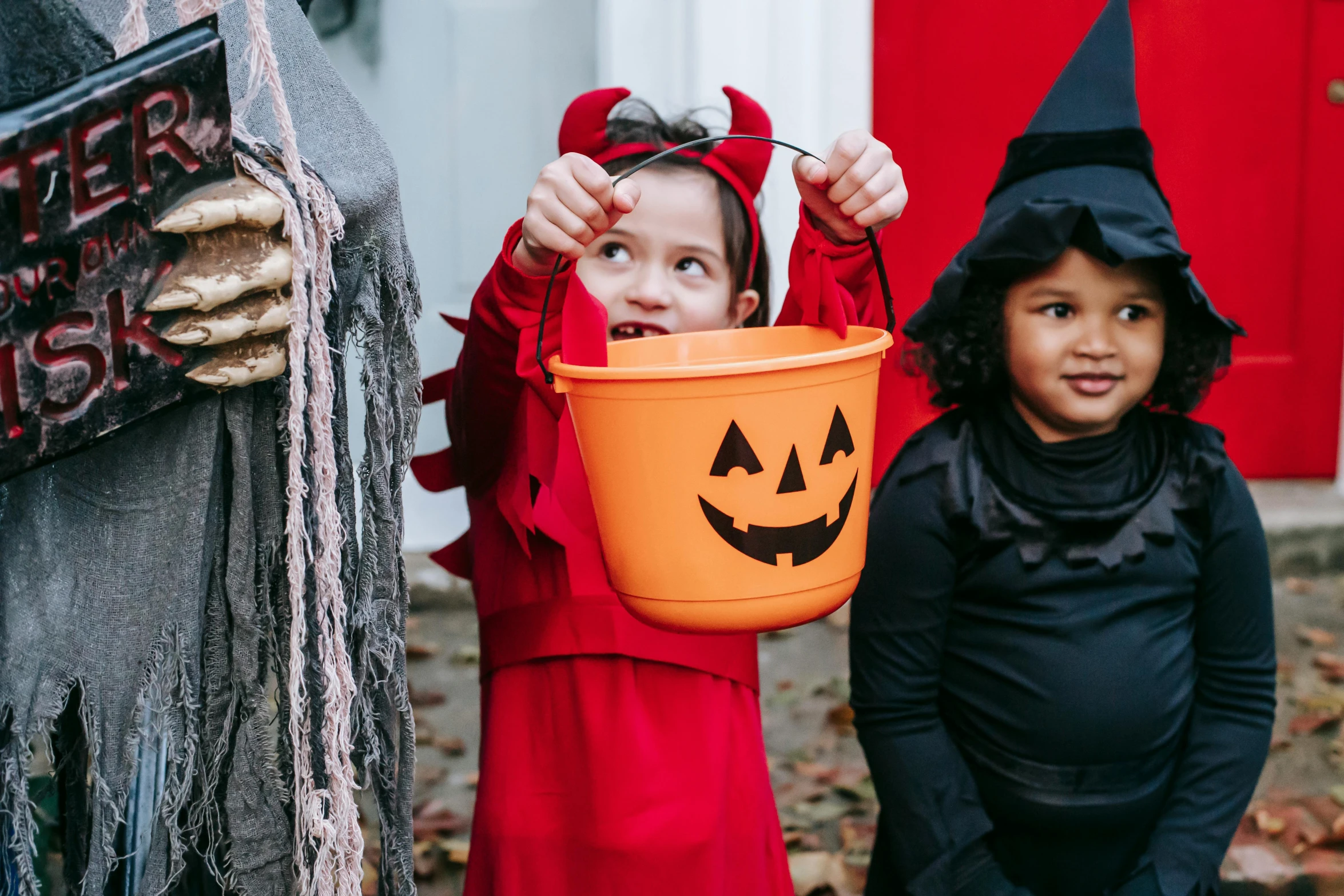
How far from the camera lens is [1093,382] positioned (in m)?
1.41

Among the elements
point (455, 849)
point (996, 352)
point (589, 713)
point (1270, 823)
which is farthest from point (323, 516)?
point (1270, 823)

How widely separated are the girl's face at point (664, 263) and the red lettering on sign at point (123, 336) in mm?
602

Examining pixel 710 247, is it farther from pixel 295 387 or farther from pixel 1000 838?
pixel 1000 838

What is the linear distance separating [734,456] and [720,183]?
65cm

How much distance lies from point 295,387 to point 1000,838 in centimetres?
109

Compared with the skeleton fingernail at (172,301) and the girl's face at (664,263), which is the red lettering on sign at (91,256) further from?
the girl's face at (664,263)

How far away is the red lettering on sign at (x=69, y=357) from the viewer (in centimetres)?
83

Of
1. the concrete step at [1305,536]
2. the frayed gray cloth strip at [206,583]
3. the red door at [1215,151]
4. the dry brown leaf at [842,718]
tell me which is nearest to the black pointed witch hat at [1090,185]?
the frayed gray cloth strip at [206,583]

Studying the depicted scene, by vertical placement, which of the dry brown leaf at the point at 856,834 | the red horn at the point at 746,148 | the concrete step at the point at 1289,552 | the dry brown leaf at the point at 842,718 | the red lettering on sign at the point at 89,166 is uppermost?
the red horn at the point at 746,148

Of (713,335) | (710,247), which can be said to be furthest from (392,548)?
(710,247)

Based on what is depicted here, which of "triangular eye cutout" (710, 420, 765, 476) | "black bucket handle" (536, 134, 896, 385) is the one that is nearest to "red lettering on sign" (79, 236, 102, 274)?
"black bucket handle" (536, 134, 896, 385)

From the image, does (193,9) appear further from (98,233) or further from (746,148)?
(746,148)

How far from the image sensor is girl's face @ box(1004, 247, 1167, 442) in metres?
1.41

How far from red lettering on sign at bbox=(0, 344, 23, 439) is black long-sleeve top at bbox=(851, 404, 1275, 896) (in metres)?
0.98
